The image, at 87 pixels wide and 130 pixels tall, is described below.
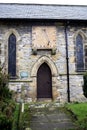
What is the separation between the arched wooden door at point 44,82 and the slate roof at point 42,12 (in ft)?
11.8

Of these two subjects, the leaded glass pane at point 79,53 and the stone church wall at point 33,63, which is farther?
the leaded glass pane at point 79,53

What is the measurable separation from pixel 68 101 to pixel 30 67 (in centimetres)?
342

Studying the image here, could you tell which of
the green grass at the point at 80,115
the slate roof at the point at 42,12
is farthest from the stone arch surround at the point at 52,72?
the green grass at the point at 80,115

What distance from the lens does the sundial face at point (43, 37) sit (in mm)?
20123

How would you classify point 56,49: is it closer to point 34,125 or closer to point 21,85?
point 21,85

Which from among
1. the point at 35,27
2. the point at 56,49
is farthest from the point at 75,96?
the point at 35,27

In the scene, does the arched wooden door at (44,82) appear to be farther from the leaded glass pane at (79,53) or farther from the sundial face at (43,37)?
the leaded glass pane at (79,53)

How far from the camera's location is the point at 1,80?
36.7 ft

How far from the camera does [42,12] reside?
21734 mm

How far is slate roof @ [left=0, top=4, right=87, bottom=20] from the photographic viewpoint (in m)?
20.6

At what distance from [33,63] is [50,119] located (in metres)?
7.43

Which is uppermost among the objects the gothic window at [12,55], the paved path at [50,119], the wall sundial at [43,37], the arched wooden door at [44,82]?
the wall sundial at [43,37]

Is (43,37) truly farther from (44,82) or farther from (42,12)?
(44,82)

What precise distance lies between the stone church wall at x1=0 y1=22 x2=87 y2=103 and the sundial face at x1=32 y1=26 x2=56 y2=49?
0.25 m
